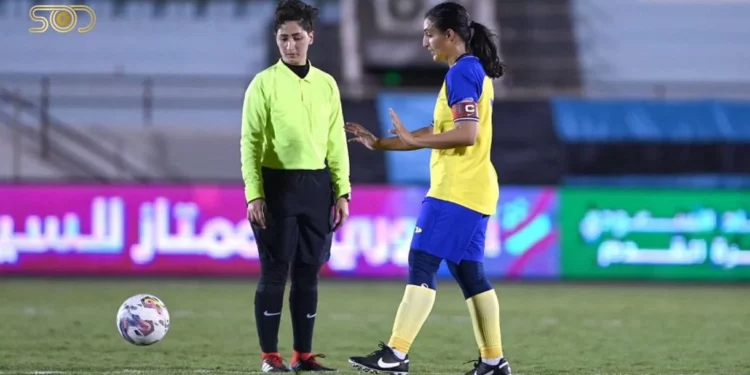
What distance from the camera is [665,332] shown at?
9.29m

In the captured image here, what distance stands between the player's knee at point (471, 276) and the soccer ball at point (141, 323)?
173 centimetres

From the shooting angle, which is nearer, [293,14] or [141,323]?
[293,14]

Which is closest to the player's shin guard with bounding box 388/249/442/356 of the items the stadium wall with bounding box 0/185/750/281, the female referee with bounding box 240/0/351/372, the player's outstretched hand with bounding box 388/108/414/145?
the player's outstretched hand with bounding box 388/108/414/145

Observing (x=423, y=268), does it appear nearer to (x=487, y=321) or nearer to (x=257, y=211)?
(x=487, y=321)

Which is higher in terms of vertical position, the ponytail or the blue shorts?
the ponytail

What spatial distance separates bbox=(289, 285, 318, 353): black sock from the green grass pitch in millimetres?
269

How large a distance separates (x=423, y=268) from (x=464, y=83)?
885 mm

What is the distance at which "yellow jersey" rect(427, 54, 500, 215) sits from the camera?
19.3 ft

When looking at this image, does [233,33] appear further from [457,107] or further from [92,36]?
[457,107]

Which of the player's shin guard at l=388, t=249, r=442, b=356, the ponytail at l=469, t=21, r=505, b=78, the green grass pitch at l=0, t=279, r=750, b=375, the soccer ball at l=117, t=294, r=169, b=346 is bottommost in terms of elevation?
the green grass pitch at l=0, t=279, r=750, b=375

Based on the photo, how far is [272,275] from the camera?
6.48m

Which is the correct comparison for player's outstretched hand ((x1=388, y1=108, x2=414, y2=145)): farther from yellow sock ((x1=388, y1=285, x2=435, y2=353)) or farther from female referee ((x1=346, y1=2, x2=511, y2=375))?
yellow sock ((x1=388, y1=285, x2=435, y2=353))

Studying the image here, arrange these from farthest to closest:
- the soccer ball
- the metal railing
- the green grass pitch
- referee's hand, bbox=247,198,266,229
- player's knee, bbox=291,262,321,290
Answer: the metal railing, the green grass pitch, the soccer ball, player's knee, bbox=291,262,321,290, referee's hand, bbox=247,198,266,229

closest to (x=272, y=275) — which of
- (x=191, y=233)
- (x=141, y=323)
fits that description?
(x=141, y=323)
